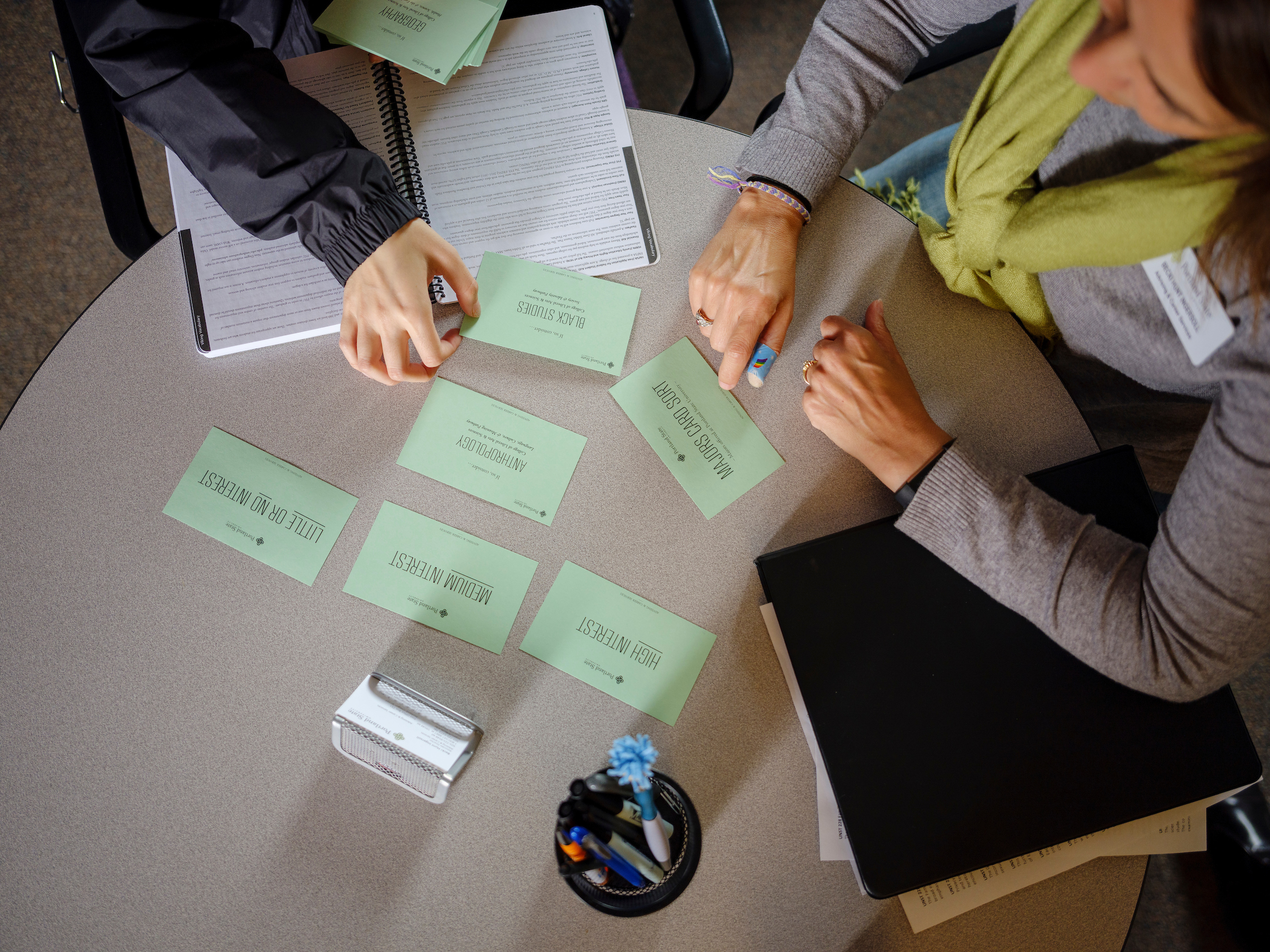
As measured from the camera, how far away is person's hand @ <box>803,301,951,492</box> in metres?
0.78

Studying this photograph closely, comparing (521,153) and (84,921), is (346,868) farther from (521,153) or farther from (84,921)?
(521,153)

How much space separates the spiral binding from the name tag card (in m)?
0.80

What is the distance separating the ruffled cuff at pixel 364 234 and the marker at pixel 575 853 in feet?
2.09

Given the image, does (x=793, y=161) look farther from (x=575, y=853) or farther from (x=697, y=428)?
(x=575, y=853)

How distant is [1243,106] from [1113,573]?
417 mm

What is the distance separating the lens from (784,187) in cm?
86

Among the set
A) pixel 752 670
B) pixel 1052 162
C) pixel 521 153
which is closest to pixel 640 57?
pixel 521 153

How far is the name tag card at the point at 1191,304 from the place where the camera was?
0.68 m

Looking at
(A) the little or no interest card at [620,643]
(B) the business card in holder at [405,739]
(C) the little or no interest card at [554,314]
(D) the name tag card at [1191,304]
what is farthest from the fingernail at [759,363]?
(B) the business card in holder at [405,739]

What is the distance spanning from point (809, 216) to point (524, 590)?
1.85ft

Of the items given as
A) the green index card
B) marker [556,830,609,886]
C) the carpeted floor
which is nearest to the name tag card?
marker [556,830,609,886]

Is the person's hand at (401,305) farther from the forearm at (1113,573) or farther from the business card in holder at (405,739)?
the forearm at (1113,573)

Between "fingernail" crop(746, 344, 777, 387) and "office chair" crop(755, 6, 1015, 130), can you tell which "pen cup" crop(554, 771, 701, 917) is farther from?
"office chair" crop(755, 6, 1015, 130)

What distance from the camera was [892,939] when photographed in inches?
29.2
